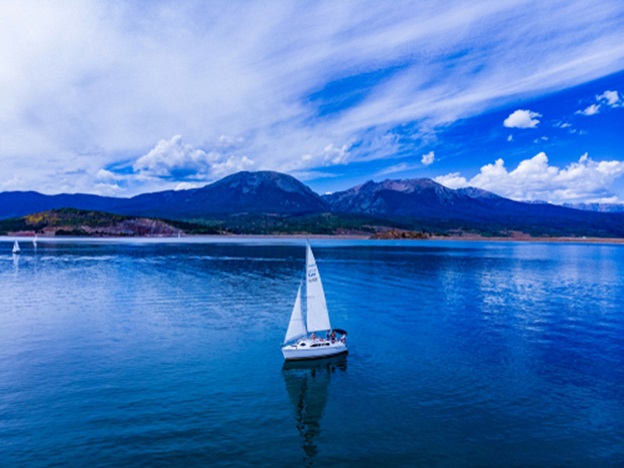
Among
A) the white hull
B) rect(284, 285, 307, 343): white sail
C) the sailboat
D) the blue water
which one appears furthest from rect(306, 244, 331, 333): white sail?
the blue water

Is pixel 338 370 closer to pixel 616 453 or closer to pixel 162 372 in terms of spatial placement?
pixel 162 372

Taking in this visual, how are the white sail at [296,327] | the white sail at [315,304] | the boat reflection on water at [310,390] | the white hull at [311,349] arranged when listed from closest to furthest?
the boat reflection on water at [310,390] < the white hull at [311,349] < the white sail at [296,327] < the white sail at [315,304]

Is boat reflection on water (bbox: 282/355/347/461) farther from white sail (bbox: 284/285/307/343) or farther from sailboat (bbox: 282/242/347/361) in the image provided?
white sail (bbox: 284/285/307/343)

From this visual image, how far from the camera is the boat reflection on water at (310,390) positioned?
28078 mm

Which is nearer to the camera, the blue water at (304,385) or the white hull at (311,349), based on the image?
the blue water at (304,385)

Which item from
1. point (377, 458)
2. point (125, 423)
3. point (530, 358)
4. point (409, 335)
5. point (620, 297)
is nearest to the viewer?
point (377, 458)

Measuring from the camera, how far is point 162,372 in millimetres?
38000

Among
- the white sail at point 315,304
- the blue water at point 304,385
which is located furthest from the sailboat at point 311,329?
the blue water at point 304,385

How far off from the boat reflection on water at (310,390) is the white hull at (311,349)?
21.5 inches

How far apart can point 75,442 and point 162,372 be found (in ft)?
39.0

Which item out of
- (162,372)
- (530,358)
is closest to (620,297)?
(530,358)

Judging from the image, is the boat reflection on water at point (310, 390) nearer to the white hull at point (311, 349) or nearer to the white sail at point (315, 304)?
the white hull at point (311, 349)

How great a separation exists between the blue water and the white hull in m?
1.19

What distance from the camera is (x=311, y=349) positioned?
41875mm
